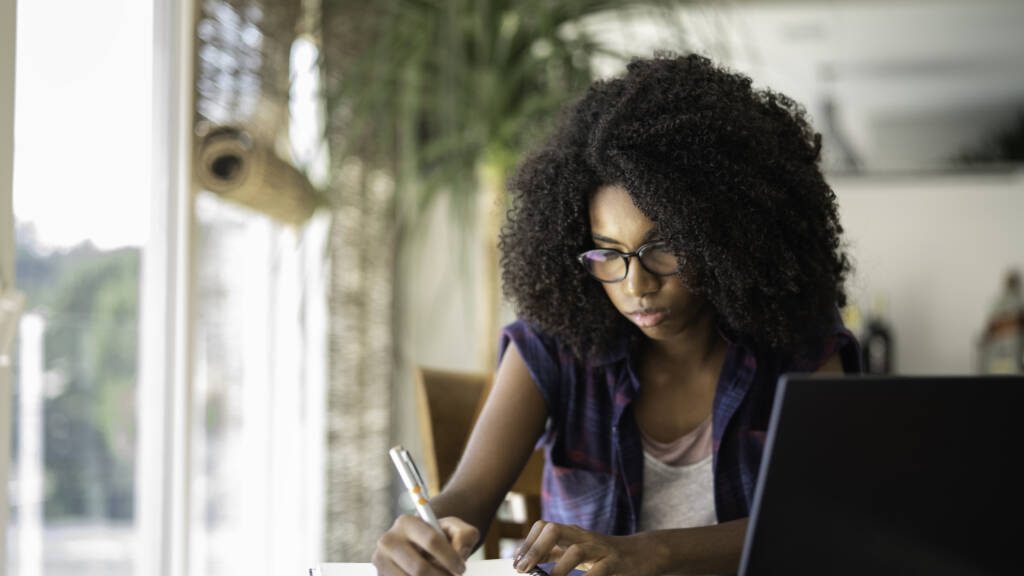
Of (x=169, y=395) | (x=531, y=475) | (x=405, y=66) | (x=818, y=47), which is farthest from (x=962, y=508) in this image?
(x=818, y=47)

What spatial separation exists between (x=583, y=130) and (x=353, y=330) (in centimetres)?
164

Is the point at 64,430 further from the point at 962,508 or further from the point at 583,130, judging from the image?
the point at 962,508

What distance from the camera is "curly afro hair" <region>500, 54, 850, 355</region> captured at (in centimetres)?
127

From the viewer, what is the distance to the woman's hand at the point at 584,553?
0.98m

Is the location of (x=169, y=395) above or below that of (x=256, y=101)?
below

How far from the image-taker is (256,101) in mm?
2223

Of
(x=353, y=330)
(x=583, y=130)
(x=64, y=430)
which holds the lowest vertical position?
(x=64, y=430)

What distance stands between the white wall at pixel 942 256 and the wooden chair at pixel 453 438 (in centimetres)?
230

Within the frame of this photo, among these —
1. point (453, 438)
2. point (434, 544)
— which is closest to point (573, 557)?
point (434, 544)

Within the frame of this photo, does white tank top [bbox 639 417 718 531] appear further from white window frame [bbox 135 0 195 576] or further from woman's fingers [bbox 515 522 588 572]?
white window frame [bbox 135 0 195 576]

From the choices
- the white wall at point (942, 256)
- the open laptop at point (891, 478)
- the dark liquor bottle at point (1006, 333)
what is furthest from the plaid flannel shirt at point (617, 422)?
the white wall at point (942, 256)

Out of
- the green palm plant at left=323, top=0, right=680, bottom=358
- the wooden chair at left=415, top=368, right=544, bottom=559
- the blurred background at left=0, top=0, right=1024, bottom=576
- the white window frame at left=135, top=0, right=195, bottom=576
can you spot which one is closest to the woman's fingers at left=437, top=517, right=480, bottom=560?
the blurred background at left=0, top=0, right=1024, bottom=576

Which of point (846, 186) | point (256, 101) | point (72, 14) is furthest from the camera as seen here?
point (846, 186)

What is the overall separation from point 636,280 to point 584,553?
1.22ft
